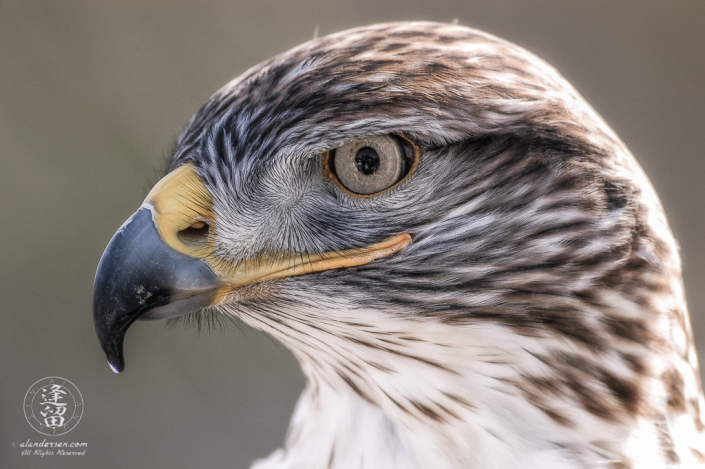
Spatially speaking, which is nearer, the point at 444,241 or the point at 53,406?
the point at 444,241

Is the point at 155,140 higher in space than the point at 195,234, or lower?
higher

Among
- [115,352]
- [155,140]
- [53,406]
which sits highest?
[155,140]

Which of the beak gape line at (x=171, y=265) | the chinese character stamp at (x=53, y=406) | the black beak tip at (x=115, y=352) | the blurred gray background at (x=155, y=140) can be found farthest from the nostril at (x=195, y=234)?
the chinese character stamp at (x=53, y=406)

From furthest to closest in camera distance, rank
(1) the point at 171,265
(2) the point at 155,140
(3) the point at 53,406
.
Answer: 1. (2) the point at 155,140
2. (3) the point at 53,406
3. (1) the point at 171,265

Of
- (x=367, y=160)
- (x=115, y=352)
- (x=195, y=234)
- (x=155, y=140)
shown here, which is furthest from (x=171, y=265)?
(x=155, y=140)

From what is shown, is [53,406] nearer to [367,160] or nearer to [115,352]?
[115,352]

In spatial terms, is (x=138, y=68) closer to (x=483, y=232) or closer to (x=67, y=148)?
(x=67, y=148)

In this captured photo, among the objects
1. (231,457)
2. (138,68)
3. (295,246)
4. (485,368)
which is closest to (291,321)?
(295,246)

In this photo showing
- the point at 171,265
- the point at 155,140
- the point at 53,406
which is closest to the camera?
the point at 171,265

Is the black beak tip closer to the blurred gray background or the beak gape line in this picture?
the beak gape line
